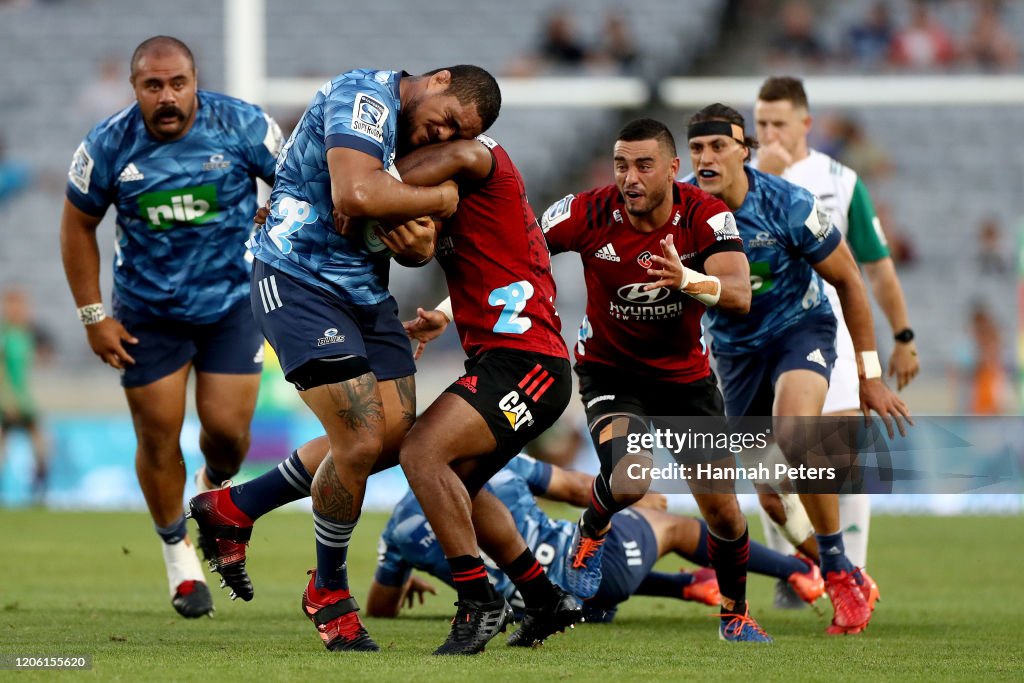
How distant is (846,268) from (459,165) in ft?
7.52

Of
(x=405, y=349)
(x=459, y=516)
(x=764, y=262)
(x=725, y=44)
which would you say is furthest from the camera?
(x=725, y=44)

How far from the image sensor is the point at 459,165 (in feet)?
17.9

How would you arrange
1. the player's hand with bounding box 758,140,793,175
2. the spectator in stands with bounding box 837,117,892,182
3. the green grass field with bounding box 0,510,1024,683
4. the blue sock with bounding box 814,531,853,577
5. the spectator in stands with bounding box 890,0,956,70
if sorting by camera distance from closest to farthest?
the green grass field with bounding box 0,510,1024,683
the blue sock with bounding box 814,531,853,577
the player's hand with bounding box 758,140,793,175
the spectator in stands with bounding box 837,117,892,182
the spectator in stands with bounding box 890,0,956,70

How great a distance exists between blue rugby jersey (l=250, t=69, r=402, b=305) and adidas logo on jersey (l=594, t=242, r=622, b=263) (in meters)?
1.19

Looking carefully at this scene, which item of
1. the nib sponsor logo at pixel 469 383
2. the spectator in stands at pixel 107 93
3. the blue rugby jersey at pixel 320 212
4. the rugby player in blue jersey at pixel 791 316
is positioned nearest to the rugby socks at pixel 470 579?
the nib sponsor logo at pixel 469 383

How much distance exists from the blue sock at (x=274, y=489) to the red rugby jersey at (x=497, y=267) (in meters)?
0.96

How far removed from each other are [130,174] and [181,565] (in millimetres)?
1981

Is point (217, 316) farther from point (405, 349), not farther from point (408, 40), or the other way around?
point (408, 40)

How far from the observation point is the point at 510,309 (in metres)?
5.64

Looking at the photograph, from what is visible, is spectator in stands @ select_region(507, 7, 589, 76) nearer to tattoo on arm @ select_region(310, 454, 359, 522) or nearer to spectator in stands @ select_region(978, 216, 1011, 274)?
spectator in stands @ select_region(978, 216, 1011, 274)

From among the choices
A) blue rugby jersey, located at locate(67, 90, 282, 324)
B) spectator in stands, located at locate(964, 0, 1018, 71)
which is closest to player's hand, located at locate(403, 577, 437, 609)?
blue rugby jersey, located at locate(67, 90, 282, 324)

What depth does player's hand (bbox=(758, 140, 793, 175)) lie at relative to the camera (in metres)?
8.15

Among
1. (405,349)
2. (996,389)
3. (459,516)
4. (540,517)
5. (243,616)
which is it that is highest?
(405,349)

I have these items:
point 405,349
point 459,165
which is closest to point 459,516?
point 405,349
